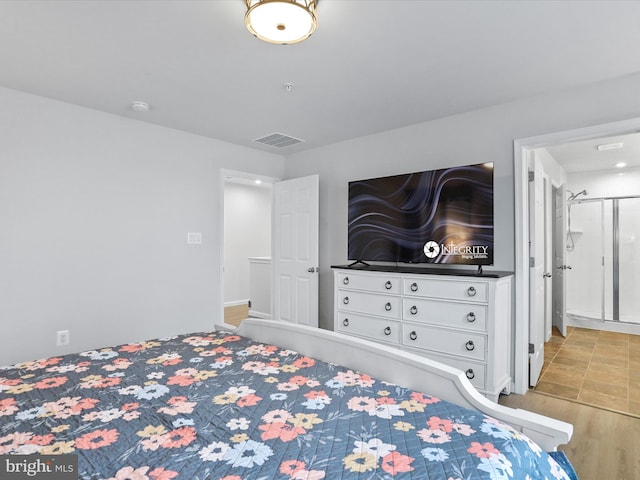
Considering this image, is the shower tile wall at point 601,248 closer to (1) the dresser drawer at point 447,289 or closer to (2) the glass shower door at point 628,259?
(2) the glass shower door at point 628,259

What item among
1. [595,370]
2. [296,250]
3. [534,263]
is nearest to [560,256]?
[595,370]

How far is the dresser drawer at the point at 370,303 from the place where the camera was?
3.10 meters

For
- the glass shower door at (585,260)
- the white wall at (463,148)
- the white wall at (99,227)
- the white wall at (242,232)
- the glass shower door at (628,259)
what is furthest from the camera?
the white wall at (242,232)

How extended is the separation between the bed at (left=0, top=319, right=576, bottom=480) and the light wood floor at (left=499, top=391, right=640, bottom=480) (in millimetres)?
1313

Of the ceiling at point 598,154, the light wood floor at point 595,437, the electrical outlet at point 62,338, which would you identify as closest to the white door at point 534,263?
the light wood floor at point 595,437

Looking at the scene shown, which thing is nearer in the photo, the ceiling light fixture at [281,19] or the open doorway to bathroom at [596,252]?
the ceiling light fixture at [281,19]

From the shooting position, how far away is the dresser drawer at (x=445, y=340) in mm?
2670

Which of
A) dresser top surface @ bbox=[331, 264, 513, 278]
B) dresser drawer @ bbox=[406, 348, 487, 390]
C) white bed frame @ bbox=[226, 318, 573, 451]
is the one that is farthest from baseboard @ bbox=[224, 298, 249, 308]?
dresser drawer @ bbox=[406, 348, 487, 390]

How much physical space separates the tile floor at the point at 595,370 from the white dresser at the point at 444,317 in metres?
0.64

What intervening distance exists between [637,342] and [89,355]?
593 centimetres

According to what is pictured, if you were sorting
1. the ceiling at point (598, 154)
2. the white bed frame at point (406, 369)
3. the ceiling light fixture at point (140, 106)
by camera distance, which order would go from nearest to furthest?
1. the white bed frame at point (406, 369)
2. the ceiling light fixture at point (140, 106)
3. the ceiling at point (598, 154)

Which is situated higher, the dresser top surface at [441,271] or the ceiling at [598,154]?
the ceiling at [598,154]

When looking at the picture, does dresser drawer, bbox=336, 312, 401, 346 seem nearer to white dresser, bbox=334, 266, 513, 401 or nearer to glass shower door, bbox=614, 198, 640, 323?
white dresser, bbox=334, 266, 513, 401

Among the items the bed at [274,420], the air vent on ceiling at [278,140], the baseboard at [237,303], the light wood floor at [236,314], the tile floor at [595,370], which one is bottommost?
the tile floor at [595,370]
